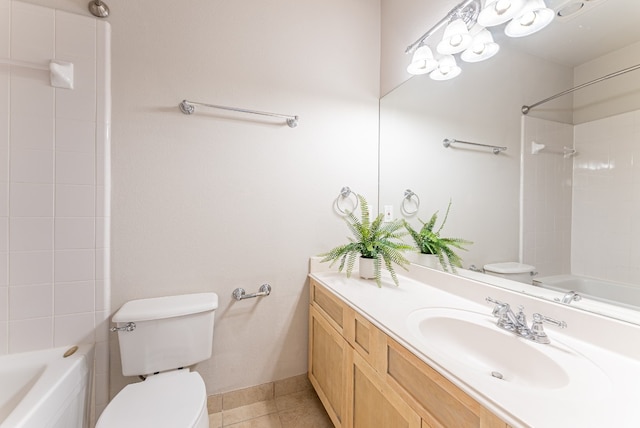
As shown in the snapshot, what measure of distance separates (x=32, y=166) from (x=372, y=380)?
169cm

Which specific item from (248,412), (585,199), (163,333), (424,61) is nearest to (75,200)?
(163,333)

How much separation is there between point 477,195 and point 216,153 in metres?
1.40

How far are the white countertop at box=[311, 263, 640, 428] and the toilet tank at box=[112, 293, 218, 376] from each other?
68 centimetres

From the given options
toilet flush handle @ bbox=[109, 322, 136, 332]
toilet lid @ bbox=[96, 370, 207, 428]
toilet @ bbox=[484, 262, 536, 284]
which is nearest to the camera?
toilet lid @ bbox=[96, 370, 207, 428]

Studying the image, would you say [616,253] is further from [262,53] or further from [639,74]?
[262,53]

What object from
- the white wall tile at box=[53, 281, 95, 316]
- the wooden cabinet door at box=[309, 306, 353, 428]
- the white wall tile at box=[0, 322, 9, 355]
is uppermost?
the white wall tile at box=[53, 281, 95, 316]

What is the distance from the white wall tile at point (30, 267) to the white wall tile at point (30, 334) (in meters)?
0.18

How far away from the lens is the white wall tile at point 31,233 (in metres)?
1.14

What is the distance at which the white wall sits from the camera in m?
1.32

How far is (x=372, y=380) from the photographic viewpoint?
3.18ft

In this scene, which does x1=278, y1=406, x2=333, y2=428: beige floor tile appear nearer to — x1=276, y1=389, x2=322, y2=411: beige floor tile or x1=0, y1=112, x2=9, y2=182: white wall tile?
x1=276, y1=389, x2=322, y2=411: beige floor tile

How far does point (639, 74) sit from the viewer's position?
790 mm

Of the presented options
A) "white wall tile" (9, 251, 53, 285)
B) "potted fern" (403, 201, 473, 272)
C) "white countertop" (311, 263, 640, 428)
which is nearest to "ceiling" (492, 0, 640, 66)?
"potted fern" (403, 201, 473, 272)

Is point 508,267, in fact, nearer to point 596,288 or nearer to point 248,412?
point 596,288
